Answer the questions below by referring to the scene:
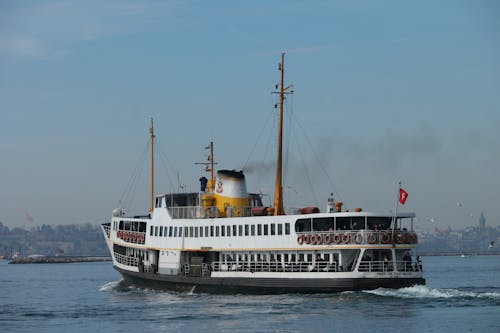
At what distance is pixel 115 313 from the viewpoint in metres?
52.1

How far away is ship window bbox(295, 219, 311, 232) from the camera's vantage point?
5412cm

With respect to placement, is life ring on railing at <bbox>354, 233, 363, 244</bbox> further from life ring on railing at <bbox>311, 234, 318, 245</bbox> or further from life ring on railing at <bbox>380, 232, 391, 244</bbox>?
life ring on railing at <bbox>311, 234, 318, 245</bbox>

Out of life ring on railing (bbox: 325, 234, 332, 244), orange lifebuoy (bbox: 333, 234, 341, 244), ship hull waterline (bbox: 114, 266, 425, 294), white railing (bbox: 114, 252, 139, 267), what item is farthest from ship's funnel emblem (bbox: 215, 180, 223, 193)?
orange lifebuoy (bbox: 333, 234, 341, 244)

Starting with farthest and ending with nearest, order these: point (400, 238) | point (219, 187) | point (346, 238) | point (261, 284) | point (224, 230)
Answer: point (219, 187)
point (224, 230)
point (261, 284)
point (400, 238)
point (346, 238)

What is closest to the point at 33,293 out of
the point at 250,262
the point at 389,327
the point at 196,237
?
the point at 196,237

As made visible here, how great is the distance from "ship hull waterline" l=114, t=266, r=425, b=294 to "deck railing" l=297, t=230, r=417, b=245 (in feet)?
7.04

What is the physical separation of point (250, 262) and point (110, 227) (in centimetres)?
1933

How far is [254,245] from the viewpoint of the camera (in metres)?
56.4

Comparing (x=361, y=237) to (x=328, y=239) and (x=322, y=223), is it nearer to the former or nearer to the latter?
(x=328, y=239)

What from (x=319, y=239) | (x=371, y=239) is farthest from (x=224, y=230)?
(x=371, y=239)

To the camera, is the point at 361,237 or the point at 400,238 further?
the point at 400,238

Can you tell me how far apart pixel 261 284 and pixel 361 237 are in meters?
7.55

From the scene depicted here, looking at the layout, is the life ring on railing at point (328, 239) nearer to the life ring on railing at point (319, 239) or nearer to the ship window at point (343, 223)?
the life ring on railing at point (319, 239)

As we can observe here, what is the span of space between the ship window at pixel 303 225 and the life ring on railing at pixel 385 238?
490cm
